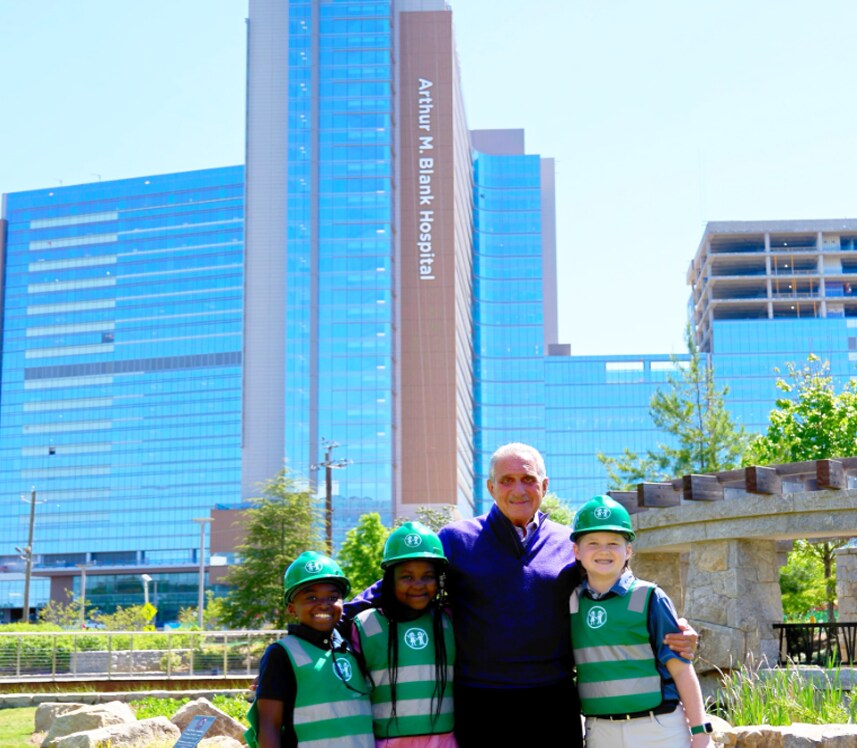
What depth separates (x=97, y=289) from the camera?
118188 millimetres

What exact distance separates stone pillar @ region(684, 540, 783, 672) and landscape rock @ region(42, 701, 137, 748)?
5880mm

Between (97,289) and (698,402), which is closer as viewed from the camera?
(698,402)

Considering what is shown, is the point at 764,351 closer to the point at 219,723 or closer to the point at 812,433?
the point at 812,433

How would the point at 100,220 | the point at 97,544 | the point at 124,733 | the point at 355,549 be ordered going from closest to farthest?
the point at 124,733, the point at 355,549, the point at 97,544, the point at 100,220

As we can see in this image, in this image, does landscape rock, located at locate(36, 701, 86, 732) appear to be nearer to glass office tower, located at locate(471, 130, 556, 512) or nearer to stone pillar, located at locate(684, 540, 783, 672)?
stone pillar, located at locate(684, 540, 783, 672)

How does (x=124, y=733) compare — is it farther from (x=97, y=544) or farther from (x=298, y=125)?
(x=97, y=544)

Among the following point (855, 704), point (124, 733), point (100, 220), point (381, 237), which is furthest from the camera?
point (100, 220)

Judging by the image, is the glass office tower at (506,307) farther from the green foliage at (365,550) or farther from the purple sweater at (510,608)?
the purple sweater at (510,608)

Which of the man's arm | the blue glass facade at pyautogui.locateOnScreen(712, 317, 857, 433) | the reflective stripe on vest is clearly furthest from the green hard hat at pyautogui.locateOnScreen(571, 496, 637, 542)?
the blue glass facade at pyautogui.locateOnScreen(712, 317, 857, 433)

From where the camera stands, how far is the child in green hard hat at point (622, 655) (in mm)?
4195

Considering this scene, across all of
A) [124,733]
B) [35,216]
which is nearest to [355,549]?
[124,733]

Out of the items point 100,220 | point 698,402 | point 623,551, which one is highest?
point 100,220

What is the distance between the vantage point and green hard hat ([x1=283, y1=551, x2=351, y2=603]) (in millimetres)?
4359

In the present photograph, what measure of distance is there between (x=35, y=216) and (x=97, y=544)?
122 ft
